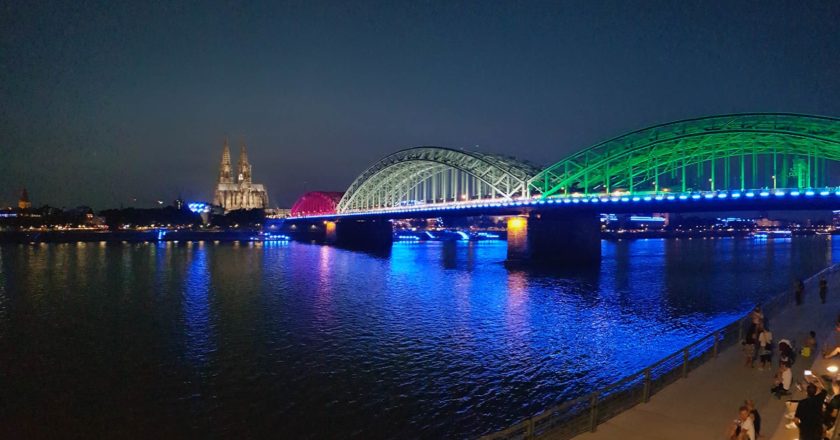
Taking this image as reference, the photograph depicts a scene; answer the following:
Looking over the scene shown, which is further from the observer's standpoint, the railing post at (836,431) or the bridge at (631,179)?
the bridge at (631,179)

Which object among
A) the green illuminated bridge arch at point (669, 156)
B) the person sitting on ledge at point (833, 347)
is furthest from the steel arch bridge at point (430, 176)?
the person sitting on ledge at point (833, 347)

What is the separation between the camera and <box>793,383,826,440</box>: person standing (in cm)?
967

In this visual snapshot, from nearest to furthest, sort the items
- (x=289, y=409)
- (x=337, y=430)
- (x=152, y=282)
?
(x=337, y=430) → (x=289, y=409) → (x=152, y=282)

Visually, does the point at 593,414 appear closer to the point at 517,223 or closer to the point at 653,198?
the point at 653,198

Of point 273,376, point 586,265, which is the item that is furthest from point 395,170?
point 273,376

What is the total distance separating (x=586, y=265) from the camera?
232 ft

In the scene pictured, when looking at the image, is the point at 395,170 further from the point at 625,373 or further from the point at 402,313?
the point at 625,373

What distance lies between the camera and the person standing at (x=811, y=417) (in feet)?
31.7

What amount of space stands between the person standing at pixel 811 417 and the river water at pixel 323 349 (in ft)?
27.4

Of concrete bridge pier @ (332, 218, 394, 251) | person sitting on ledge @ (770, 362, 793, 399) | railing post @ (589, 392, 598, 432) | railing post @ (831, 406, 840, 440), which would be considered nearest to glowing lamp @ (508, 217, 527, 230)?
concrete bridge pier @ (332, 218, 394, 251)

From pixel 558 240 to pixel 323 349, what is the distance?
51.7 m

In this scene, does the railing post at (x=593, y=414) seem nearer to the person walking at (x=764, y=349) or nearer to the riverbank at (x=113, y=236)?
the person walking at (x=764, y=349)

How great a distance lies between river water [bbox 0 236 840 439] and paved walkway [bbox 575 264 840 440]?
4870mm

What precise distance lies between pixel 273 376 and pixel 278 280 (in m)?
34.7
